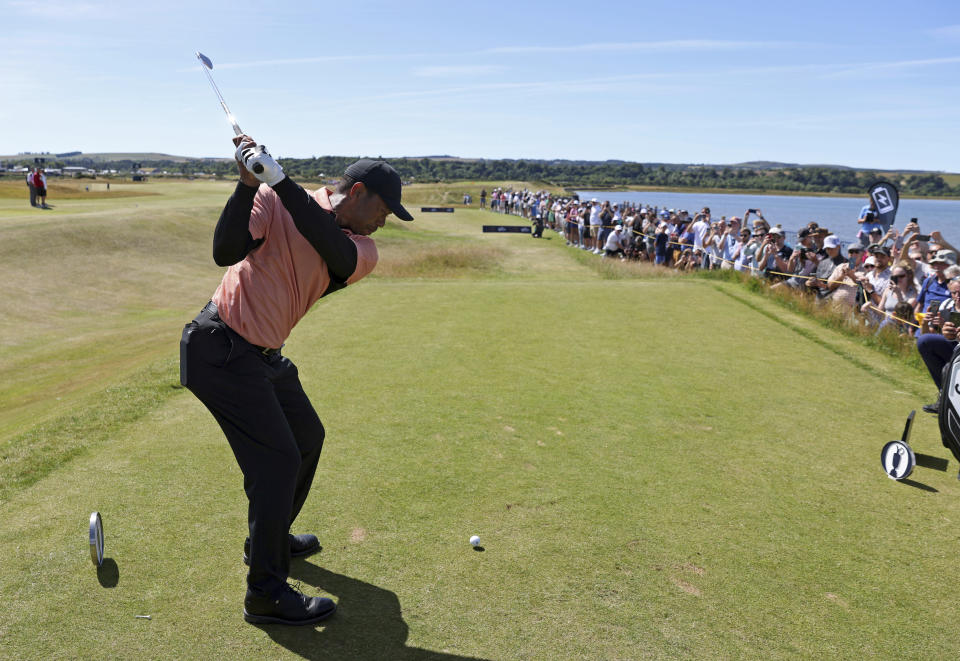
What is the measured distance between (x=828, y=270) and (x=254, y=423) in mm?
14555

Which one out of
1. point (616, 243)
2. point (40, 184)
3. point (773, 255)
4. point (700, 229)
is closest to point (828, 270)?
point (773, 255)

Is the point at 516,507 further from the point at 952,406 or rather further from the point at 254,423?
the point at 952,406

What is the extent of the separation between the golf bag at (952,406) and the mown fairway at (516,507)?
0.51 metres

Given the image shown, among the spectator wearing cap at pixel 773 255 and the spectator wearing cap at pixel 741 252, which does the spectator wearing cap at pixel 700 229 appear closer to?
the spectator wearing cap at pixel 741 252

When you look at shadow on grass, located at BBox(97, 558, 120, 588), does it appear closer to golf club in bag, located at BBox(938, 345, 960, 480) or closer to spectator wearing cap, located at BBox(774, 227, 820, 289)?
golf club in bag, located at BBox(938, 345, 960, 480)

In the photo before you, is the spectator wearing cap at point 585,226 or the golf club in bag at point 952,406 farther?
the spectator wearing cap at point 585,226

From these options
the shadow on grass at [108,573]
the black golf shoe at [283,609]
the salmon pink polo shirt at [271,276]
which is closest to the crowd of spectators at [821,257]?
the salmon pink polo shirt at [271,276]

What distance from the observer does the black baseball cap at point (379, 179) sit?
156 inches

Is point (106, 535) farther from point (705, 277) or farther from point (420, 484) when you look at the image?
point (705, 277)

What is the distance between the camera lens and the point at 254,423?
395 cm

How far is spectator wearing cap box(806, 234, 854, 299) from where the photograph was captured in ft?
49.4

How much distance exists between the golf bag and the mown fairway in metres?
0.51

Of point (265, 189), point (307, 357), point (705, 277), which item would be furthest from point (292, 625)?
point (705, 277)

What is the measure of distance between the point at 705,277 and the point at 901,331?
7.09 meters
